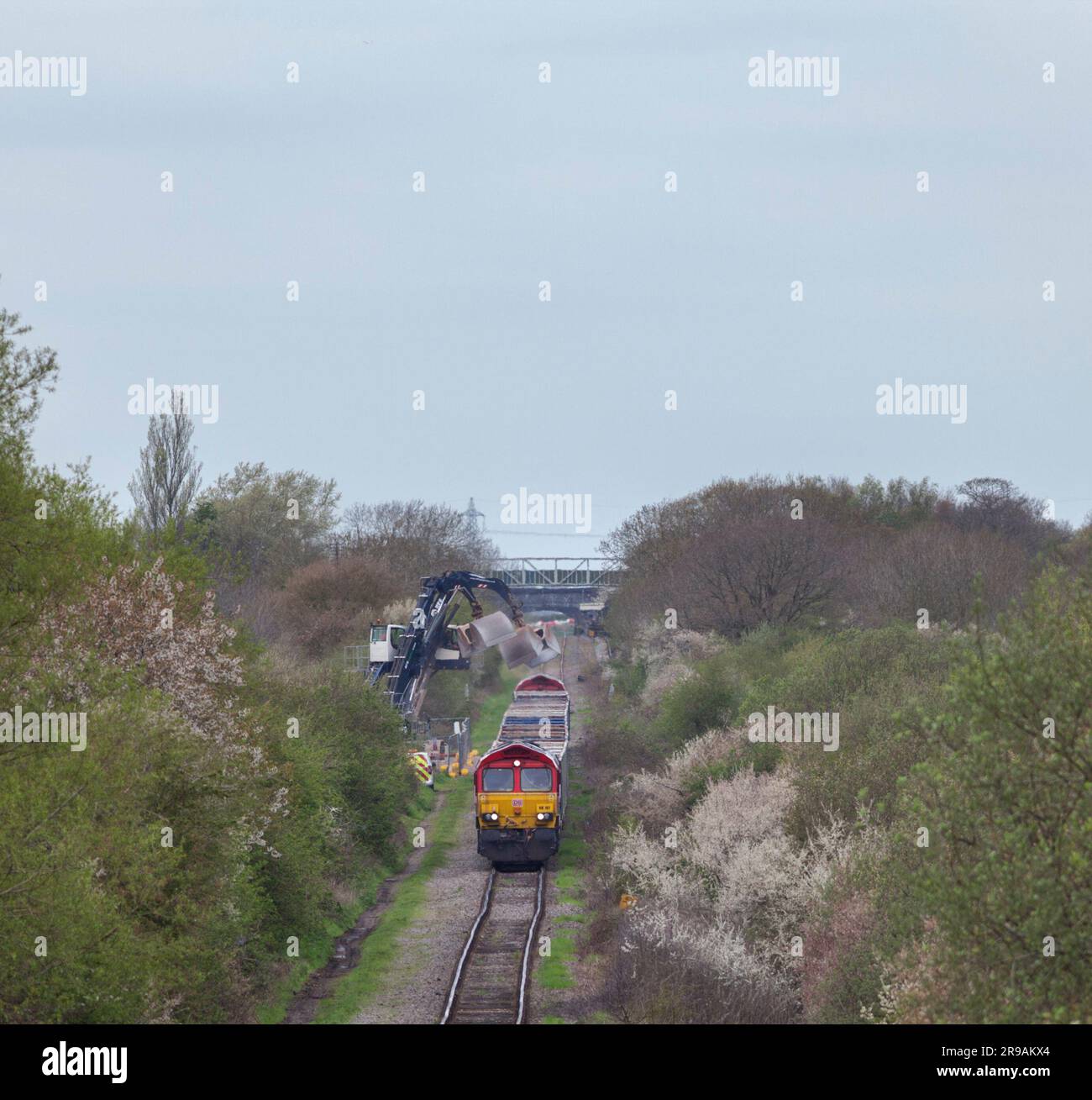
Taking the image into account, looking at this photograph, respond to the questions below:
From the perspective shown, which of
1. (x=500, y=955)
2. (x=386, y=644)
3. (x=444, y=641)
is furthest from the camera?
(x=386, y=644)

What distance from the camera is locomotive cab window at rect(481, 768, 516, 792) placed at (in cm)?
3850

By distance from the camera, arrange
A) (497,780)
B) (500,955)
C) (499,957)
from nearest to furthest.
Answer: (499,957), (500,955), (497,780)

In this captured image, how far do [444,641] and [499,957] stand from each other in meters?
25.8

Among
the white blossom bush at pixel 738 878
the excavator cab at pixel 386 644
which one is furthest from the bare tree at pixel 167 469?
the white blossom bush at pixel 738 878

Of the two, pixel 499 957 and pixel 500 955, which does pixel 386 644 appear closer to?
pixel 500 955

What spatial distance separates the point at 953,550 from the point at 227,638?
128 ft

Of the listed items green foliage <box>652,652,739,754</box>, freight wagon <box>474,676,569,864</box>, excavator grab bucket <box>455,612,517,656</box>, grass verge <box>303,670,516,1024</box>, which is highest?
excavator grab bucket <box>455,612,517,656</box>

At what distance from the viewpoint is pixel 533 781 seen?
38.6 m

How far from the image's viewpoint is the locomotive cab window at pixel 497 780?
38.5 metres

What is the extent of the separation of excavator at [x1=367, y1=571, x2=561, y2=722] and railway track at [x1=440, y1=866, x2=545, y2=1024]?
532 inches

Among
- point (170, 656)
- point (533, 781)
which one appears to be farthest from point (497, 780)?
point (170, 656)

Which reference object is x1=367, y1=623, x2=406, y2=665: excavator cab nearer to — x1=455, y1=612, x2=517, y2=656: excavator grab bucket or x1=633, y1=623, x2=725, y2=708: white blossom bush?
x1=455, y1=612, x2=517, y2=656: excavator grab bucket

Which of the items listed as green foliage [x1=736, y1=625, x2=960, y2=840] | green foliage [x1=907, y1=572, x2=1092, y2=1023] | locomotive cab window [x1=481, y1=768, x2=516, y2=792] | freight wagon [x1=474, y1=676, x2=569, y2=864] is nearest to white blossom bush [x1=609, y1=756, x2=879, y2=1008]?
green foliage [x1=736, y1=625, x2=960, y2=840]
